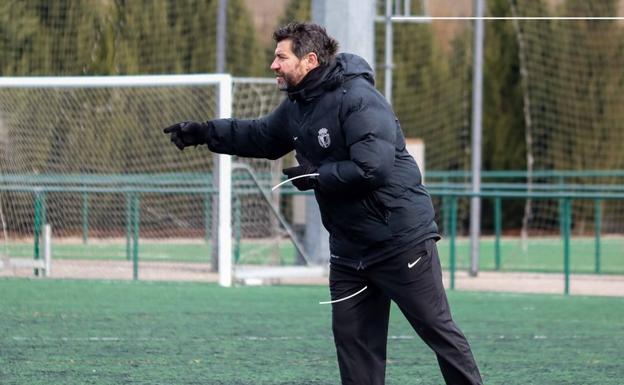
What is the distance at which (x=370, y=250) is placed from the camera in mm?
6121

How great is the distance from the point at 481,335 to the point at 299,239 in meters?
8.39

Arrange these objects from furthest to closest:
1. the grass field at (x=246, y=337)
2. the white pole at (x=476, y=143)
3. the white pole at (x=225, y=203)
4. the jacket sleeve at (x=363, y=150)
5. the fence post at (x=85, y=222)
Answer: the fence post at (x=85, y=222)
the white pole at (x=476, y=143)
the white pole at (x=225, y=203)
the grass field at (x=246, y=337)
the jacket sleeve at (x=363, y=150)

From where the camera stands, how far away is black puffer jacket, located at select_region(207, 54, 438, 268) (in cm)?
584

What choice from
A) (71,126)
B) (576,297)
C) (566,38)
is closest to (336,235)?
(576,297)

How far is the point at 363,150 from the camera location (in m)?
5.80

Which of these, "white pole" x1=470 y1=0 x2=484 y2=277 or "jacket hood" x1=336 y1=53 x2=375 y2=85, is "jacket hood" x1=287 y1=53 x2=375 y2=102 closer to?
"jacket hood" x1=336 y1=53 x2=375 y2=85

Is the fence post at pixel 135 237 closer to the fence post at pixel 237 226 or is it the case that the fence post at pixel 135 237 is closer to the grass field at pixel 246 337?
the fence post at pixel 237 226

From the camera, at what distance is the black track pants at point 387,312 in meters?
6.08

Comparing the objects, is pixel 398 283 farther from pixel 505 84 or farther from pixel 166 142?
pixel 505 84

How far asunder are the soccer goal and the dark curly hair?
9.39 meters

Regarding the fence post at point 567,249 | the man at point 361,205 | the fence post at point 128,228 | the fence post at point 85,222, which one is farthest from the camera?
the fence post at point 85,222

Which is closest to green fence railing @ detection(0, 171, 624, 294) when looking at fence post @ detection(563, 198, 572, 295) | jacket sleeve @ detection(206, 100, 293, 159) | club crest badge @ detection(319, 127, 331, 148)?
fence post @ detection(563, 198, 572, 295)

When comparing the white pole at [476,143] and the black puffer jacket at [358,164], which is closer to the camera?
the black puffer jacket at [358,164]

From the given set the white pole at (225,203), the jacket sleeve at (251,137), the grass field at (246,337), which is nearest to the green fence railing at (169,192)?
the white pole at (225,203)
